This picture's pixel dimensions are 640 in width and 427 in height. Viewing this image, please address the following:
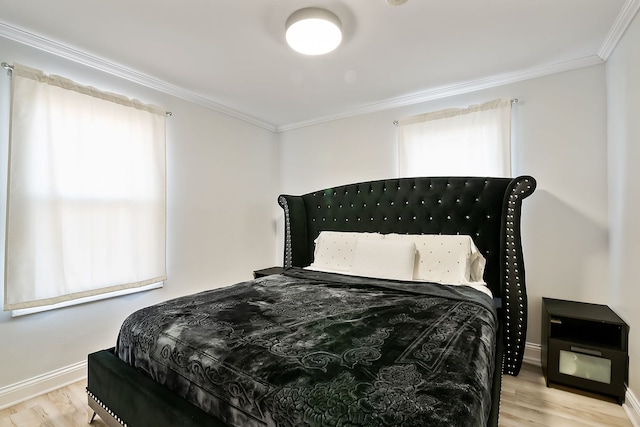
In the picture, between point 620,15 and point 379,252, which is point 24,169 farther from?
point 620,15

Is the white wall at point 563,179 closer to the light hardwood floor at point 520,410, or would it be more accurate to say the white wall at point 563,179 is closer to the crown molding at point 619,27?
the crown molding at point 619,27

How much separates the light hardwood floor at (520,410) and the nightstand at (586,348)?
0.11 m

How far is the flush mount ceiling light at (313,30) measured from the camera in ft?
6.07

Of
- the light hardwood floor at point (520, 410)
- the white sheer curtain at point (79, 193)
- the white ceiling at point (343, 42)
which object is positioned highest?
the white ceiling at point (343, 42)

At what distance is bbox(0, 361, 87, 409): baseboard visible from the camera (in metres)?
2.02

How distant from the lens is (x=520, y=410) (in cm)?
194

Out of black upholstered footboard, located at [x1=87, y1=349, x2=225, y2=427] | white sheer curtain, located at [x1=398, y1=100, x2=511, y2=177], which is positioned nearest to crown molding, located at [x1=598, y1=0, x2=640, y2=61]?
white sheer curtain, located at [x1=398, y1=100, x2=511, y2=177]

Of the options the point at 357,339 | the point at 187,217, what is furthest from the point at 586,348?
the point at 187,217

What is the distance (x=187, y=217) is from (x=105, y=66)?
149 cm

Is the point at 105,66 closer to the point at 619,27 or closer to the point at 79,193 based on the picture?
the point at 79,193

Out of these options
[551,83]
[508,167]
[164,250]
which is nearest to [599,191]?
[508,167]

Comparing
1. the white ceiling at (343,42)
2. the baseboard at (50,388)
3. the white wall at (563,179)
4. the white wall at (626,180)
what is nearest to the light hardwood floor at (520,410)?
the baseboard at (50,388)

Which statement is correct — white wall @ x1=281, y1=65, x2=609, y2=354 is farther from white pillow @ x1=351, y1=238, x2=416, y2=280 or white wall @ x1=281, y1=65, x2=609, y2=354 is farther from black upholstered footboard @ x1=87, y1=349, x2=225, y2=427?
black upholstered footboard @ x1=87, y1=349, x2=225, y2=427

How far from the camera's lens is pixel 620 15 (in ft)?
6.29
